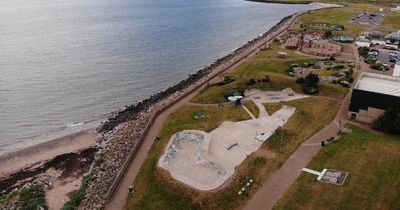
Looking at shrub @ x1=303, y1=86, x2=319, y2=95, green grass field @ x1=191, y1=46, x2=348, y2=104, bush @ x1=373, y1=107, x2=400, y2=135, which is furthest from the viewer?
green grass field @ x1=191, y1=46, x2=348, y2=104

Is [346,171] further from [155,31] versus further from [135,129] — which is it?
[155,31]

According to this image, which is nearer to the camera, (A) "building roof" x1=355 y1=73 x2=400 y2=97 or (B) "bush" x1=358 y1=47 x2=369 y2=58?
(A) "building roof" x1=355 y1=73 x2=400 y2=97

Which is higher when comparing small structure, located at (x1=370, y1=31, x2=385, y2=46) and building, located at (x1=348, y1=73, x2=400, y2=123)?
building, located at (x1=348, y1=73, x2=400, y2=123)

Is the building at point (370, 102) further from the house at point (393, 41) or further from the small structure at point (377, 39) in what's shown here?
the small structure at point (377, 39)

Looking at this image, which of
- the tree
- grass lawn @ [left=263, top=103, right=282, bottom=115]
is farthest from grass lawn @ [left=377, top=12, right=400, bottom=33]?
grass lawn @ [left=263, top=103, right=282, bottom=115]

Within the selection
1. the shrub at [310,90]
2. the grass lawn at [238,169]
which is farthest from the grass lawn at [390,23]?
the grass lawn at [238,169]

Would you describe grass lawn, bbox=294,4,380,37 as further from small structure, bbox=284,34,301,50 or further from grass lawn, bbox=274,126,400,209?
grass lawn, bbox=274,126,400,209

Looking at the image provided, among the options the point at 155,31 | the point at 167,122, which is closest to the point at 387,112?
the point at 167,122

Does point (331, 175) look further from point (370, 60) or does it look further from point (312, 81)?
point (370, 60)
